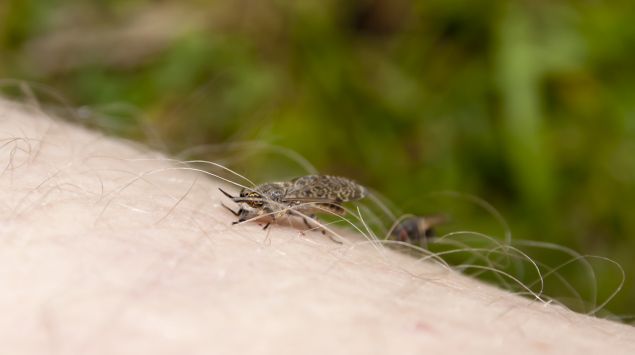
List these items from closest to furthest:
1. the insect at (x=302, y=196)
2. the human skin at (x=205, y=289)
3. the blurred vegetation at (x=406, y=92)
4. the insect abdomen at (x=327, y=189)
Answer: the human skin at (x=205, y=289), the insect at (x=302, y=196), the insect abdomen at (x=327, y=189), the blurred vegetation at (x=406, y=92)

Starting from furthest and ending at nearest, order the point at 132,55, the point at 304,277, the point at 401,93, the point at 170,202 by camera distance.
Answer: the point at 132,55 < the point at 401,93 < the point at 170,202 < the point at 304,277

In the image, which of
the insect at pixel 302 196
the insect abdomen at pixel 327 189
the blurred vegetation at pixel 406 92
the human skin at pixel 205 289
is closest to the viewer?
the human skin at pixel 205 289

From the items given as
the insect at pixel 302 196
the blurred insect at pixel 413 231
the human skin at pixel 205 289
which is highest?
the human skin at pixel 205 289

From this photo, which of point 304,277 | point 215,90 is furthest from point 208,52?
point 304,277

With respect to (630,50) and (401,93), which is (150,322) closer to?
(401,93)

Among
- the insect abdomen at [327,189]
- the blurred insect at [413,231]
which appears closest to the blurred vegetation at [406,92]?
the blurred insect at [413,231]

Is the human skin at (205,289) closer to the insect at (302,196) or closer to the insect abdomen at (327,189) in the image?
the insect at (302,196)

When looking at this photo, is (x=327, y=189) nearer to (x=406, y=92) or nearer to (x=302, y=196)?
(x=302, y=196)

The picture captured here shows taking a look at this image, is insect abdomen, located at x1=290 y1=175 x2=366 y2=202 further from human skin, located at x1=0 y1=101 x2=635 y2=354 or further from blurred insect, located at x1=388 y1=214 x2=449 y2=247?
human skin, located at x1=0 y1=101 x2=635 y2=354
